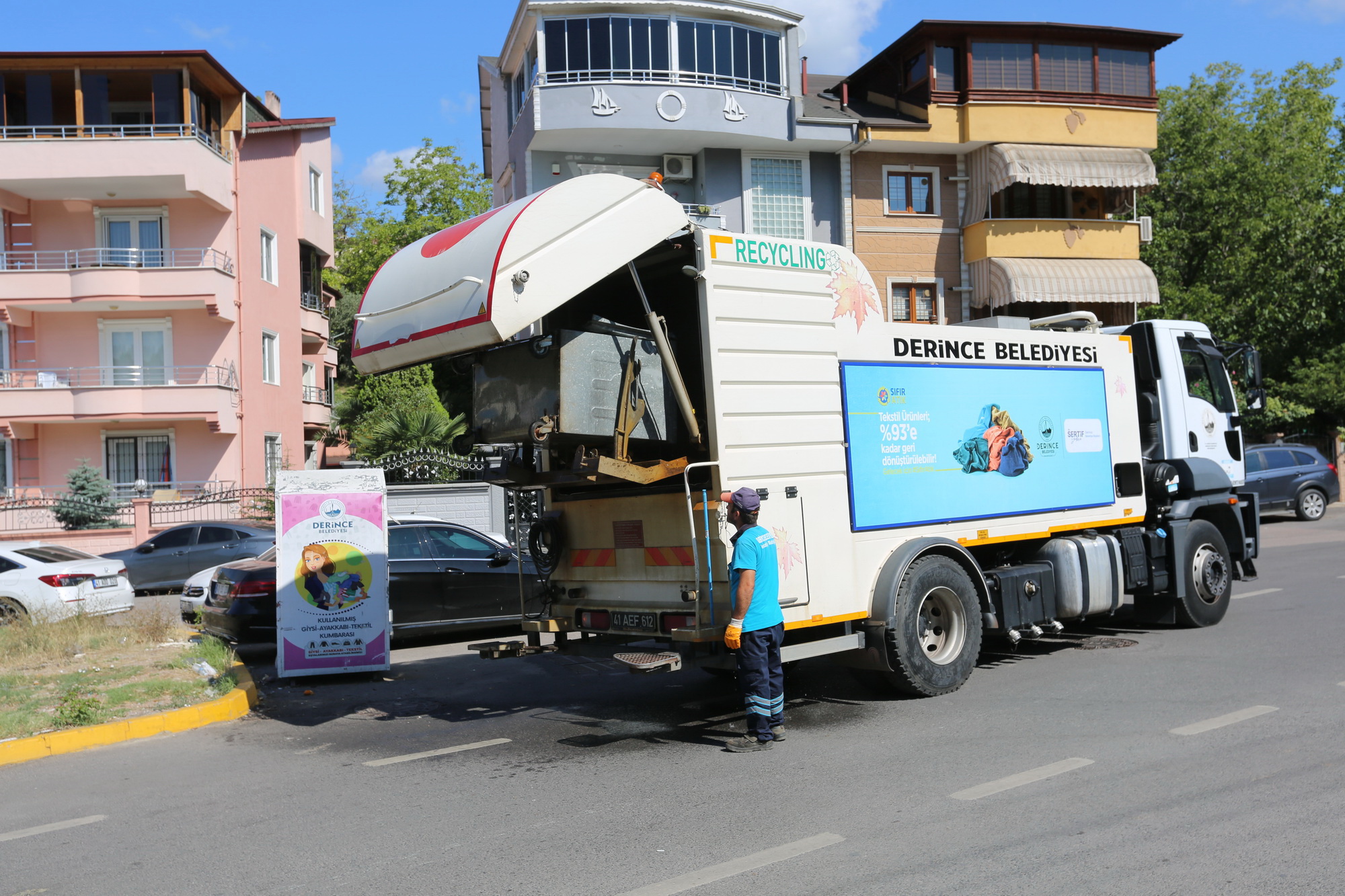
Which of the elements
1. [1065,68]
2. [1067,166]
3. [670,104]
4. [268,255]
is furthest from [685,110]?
[268,255]

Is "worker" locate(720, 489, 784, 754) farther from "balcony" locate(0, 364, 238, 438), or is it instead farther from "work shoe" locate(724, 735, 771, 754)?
"balcony" locate(0, 364, 238, 438)

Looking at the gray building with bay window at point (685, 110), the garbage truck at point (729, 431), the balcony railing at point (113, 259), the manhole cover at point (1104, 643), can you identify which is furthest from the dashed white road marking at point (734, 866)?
the balcony railing at point (113, 259)

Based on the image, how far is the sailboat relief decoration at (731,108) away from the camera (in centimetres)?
2692

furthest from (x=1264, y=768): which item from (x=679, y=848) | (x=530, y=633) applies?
(x=530, y=633)

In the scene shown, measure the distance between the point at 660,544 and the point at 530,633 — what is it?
4.99 feet

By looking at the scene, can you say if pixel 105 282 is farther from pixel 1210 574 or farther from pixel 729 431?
pixel 1210 574

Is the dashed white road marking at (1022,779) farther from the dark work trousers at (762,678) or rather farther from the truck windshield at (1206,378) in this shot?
the truck windshield at (1206,378)

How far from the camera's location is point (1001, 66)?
97.5 ft

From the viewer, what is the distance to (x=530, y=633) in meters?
8.98

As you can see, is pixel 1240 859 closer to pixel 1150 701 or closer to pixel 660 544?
pixel 1150 701

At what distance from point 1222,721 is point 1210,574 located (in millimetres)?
4710

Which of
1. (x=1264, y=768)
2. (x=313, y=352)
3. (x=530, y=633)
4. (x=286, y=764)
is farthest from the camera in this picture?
(x=313, y=352)

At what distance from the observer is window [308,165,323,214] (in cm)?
3759

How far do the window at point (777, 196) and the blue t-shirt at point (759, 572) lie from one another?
72.8 ft
